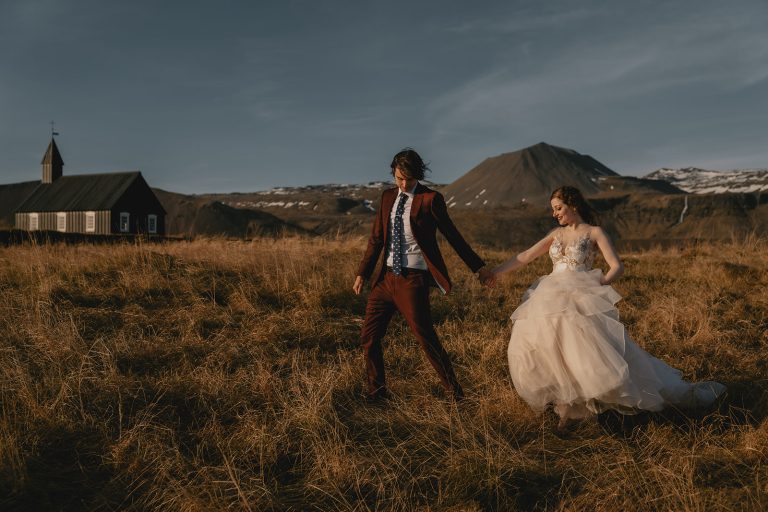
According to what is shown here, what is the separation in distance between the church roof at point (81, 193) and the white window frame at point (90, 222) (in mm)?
426

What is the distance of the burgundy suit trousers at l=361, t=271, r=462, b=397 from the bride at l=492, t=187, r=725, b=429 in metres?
0.60

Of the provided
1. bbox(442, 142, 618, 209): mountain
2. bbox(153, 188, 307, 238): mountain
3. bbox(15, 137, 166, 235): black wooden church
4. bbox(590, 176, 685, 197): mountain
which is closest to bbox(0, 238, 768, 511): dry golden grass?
bbox(15, 137, 166, 235): black wooden church

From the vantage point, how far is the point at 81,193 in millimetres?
41688

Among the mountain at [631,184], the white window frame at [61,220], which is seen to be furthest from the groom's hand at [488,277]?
the mountain at [631,184]

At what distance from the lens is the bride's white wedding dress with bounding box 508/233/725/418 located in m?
3.45

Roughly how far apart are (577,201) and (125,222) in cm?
4048

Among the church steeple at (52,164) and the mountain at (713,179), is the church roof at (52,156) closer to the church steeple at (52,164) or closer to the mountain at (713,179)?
the church steeple at (52,164)

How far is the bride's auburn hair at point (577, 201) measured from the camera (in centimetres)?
409

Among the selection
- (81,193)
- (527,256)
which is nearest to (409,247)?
(527,256)

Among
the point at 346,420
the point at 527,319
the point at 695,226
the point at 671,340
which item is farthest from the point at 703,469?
the point at 695,226

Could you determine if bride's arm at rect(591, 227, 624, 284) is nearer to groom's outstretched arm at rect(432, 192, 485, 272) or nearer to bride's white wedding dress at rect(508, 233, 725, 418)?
bride's white wedding dress at rect(508, 233, 725, 418)

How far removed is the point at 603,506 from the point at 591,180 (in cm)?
13511

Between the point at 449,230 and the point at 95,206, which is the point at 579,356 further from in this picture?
the point at 95,206

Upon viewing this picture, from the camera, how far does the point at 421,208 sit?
13.5 ft
